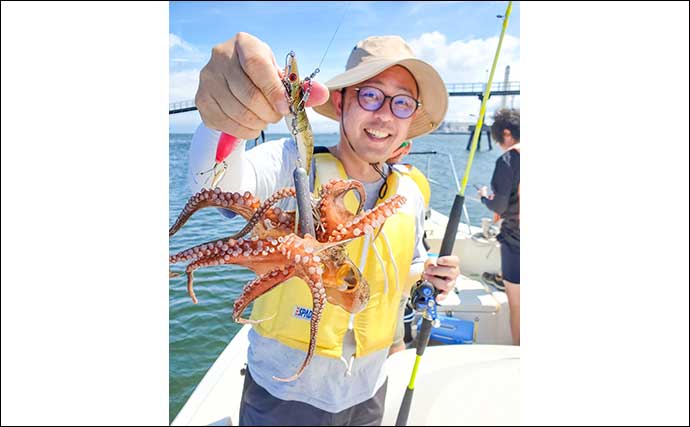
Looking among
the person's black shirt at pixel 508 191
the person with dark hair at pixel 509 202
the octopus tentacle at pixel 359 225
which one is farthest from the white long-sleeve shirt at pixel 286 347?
the person's black shirt at pixel 508 191

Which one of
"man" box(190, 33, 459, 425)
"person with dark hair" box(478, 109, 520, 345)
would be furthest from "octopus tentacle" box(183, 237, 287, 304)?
"person with dark hair" box(478, 109, 520, 345)

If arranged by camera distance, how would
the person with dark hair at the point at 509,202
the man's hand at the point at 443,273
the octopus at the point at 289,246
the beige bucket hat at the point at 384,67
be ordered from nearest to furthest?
the octopus at the point at 289,246
the beige bucket hat at the point at 384,67
the man's hand at the point at 443,273
the person with dark hair at the point at 509,202

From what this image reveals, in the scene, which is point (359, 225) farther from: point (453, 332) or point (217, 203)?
point (453, 332)

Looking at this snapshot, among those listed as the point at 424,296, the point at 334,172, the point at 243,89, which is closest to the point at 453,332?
the point at 424,296

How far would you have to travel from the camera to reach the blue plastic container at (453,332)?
2430 mm

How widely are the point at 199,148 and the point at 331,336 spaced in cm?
43

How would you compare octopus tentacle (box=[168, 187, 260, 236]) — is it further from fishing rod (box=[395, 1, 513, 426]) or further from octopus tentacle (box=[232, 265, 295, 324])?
fishing rod (box=[395, 1, 513, 426])

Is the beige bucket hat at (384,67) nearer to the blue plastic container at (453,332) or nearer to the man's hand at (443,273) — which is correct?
the man's hand at (443,273)

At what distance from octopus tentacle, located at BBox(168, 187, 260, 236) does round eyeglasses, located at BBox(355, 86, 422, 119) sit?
0.23 m

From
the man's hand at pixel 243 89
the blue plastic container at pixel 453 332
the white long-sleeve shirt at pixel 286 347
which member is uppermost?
the man's hand at pixel 243 89

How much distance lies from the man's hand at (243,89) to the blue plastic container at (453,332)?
7.18 ft
